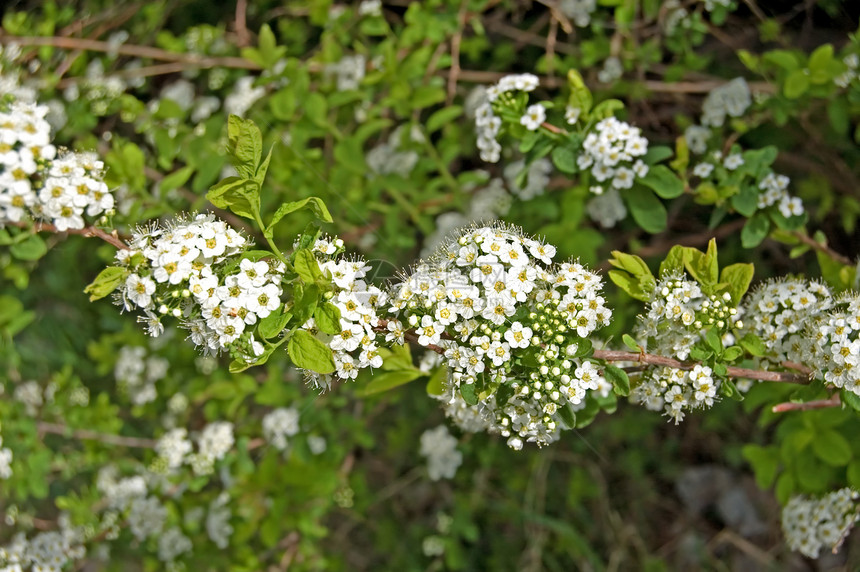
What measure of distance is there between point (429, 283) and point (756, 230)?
4.71 feet

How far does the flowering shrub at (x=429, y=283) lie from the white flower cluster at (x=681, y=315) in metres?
0.01

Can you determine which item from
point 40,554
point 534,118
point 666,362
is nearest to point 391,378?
point 666,362

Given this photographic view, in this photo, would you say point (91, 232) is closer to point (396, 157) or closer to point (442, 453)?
point (396, 157)

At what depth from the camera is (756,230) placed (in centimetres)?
251

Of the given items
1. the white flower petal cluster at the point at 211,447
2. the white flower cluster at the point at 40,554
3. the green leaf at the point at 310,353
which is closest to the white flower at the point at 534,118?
the green leaf at the point at 310,353

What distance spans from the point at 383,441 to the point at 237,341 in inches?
100

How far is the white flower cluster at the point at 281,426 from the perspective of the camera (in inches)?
131

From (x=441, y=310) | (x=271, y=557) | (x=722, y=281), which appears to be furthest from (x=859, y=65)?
(x=271, y=557)

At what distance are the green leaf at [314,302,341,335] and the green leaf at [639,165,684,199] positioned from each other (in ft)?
4.24

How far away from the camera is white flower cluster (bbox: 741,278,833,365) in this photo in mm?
1998

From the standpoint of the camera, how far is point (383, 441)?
161 inches

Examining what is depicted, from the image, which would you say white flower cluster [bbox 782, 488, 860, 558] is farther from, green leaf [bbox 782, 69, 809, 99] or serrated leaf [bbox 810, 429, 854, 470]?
green leaf [bbox 782, 69, 809, 99]

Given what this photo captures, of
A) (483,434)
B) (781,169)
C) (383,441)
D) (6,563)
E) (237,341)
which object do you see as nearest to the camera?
(237,341)

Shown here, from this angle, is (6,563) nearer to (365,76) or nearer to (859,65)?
(365,76)
